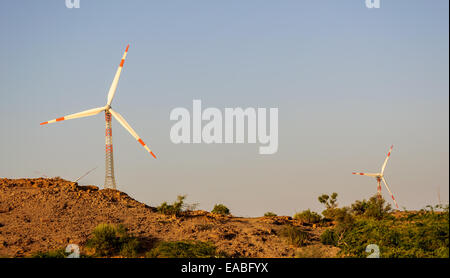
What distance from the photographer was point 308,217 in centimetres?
5338

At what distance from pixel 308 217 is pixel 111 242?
76.0ft

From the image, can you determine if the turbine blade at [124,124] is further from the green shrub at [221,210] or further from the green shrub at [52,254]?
the green shrub at [52,254]

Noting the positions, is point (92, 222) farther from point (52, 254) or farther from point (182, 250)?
point (182, 250)

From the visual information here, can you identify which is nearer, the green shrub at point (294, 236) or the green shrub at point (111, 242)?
the green shrub at point (111, 242)

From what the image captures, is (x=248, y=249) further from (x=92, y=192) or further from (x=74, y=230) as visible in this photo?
(x=92, y=192)

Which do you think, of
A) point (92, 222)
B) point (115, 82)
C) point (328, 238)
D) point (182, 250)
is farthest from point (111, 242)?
point (115, 82)

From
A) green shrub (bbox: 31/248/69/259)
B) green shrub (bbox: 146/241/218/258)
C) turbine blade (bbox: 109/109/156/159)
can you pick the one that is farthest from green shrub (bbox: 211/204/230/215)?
green shrub (bbox: 31/248/69/259)

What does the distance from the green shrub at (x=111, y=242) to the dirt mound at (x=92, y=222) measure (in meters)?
1.28

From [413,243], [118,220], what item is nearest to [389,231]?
[413,243]

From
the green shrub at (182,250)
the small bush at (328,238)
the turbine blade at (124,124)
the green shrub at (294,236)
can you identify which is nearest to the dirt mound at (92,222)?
the green shrub at (294,236)

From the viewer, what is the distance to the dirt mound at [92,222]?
39000 millimetres

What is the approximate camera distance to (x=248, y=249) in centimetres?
3916

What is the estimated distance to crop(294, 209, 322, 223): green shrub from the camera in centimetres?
5306
